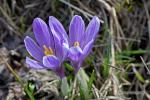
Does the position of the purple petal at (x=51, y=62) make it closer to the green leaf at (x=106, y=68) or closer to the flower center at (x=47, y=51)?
the flower center at (x=47, y=51)

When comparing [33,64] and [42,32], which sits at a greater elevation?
[42,32]

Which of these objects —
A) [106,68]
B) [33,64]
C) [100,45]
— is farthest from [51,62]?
[100,45]

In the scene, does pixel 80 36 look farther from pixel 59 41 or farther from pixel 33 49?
pixel 33 49

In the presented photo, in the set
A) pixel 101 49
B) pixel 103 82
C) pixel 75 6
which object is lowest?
pixel 103 82

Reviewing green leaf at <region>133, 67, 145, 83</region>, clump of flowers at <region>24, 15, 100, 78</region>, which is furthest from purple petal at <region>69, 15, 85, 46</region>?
green leaf at <region>133, 67, 145, 83</region>

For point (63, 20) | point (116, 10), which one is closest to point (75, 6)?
point (63, 20)

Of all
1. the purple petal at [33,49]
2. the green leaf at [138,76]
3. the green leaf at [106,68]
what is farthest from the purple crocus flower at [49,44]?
the green leaf at [138,76]

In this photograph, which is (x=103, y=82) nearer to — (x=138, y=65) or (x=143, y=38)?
(x=138, y=65)
